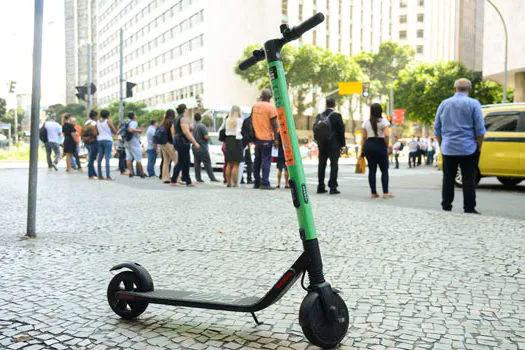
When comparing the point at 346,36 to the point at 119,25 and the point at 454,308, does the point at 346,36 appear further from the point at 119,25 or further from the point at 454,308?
the point at 454,308

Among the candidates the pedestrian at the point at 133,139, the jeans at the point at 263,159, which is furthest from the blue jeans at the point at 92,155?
the jeans at the point at 263,159

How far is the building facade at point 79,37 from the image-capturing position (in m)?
143

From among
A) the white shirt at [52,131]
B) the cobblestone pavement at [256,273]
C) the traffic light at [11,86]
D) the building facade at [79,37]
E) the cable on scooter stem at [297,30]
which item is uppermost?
the building facade at [79,37]

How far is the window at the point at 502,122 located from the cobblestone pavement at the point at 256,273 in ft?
17.3

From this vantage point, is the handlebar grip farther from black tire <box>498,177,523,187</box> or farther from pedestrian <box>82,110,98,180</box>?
pedestrian <box>82,110,98,180</box>

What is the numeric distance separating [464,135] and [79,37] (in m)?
156

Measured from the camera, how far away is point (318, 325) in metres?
2.60

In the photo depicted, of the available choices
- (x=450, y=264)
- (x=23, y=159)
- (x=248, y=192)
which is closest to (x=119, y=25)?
(x=23, y=159)

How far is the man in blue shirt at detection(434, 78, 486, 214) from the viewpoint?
800 centimetres

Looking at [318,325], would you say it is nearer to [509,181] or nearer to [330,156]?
[330,156]

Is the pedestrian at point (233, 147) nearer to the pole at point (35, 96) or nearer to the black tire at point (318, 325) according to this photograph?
the pole at point (35, 96)

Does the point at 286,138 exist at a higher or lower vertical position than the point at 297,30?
lower

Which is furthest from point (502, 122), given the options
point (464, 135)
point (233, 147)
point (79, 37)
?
point (79, 37)

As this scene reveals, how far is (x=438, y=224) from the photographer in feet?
22.4
